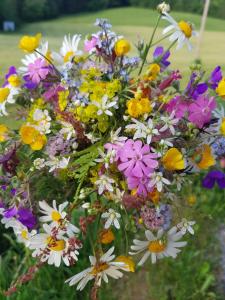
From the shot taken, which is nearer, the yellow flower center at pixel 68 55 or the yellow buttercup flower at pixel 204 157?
the yellow buttercup flower at pixel 204 157

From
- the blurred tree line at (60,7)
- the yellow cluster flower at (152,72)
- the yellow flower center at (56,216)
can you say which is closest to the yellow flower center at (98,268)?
the yellow flower center at (56,216)

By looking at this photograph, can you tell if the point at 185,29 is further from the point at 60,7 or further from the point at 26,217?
the point at 60,7

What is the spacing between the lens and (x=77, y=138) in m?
0.86

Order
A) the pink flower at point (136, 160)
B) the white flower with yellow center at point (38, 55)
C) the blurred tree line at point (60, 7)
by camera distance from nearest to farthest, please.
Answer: the pink flower at point (136, 160) → the white flower with yellow center at point (38, 55) → the blurred tree line at point (60, 7)

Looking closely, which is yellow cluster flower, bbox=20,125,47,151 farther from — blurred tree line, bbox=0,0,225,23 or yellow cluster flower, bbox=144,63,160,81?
blurred tree line, bbox=0,0,225,23

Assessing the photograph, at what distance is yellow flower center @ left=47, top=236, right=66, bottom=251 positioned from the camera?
2.74 feet

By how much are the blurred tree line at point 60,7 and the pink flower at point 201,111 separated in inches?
24.0

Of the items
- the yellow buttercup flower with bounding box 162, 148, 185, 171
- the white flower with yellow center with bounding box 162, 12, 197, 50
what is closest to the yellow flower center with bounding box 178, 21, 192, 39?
the white flower with yellow center with bounding box 162, 12, 197, 50

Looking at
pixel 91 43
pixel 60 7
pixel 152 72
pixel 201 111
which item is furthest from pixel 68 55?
pixel 60 7

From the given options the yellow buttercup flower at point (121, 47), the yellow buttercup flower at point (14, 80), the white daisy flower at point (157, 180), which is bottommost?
the white daisy flower at point (157, 180)

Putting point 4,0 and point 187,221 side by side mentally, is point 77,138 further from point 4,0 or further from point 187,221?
point 4,0

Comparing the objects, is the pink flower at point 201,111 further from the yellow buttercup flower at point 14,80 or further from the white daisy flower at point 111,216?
the yellow buttercup flower at point 14,80

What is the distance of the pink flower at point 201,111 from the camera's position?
32.4 inches

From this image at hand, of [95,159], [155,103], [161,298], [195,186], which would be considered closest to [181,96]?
[155,103]
